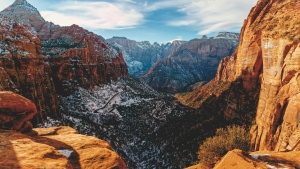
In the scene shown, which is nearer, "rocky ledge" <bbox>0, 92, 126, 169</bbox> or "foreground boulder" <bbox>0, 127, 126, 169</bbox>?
"foreground boulder" <bbox>0, 127, 126, 169</bbox>

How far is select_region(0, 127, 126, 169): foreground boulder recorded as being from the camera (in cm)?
1176

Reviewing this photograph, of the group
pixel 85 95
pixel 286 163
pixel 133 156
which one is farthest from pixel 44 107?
→ pixel 286 163

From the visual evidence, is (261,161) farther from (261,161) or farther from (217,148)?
(217,148)

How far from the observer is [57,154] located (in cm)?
1352

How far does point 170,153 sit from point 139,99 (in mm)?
55625

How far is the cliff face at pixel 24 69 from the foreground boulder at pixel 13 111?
33.0 m

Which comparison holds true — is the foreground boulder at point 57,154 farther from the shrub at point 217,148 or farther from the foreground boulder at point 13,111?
the shrub at point 217,148

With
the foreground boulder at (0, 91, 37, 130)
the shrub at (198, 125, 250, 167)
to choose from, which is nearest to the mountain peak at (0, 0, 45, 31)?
the foreground boulder at (0, 91, 37, 130)

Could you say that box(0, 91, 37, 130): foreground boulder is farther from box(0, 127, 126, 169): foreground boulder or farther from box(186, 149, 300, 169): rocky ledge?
box(186, 149, 300, 169): rocky ledge

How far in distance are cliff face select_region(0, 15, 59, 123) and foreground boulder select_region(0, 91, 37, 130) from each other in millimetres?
32987

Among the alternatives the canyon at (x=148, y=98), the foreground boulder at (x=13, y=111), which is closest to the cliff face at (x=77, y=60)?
the canyon at (x=148, y=98)

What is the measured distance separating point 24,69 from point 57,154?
171ft

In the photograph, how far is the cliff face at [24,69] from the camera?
53.4 m

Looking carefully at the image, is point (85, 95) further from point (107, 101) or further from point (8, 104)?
point (8, 104)
